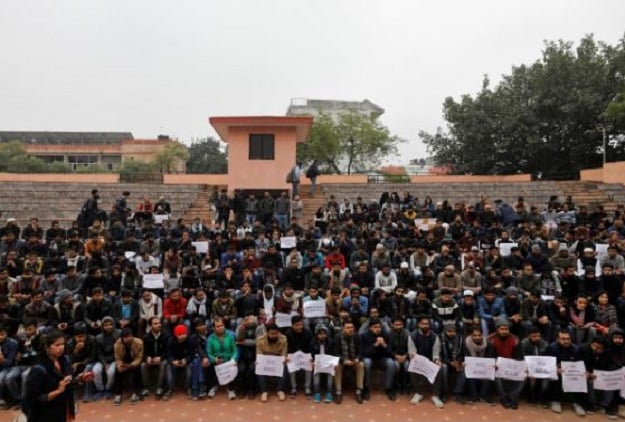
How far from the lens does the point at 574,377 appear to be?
7.12m

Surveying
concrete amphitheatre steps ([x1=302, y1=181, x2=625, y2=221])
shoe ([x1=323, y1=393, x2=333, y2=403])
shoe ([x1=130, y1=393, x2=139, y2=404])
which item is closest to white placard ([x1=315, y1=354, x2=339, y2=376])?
shoe ([x1=323, y1=393, x2=333, y2=403])

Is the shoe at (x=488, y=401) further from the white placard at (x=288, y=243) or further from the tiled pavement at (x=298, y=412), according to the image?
the white placard at (x=288, y=243)

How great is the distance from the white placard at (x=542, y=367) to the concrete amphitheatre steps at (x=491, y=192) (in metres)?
13.0

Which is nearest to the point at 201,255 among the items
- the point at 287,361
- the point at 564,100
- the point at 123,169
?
the point at 287,361

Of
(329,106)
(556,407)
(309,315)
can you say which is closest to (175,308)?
(309,315)

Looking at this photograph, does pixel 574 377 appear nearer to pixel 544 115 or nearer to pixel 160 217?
pixel 160 217

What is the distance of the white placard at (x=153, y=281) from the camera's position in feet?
31.4

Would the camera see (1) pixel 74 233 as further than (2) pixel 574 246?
Yes

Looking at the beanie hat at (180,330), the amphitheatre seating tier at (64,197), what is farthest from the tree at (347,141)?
the beanie hat at (180,330)

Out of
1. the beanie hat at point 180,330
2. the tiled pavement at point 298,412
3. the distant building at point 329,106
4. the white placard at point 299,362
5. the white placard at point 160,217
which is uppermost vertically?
the distant building at point 329,106

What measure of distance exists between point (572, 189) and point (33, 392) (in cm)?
2308

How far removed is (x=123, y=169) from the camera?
49562 millimetres

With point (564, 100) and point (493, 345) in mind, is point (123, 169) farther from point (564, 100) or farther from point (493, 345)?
point (493, 345)

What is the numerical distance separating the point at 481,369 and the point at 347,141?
34510mm
